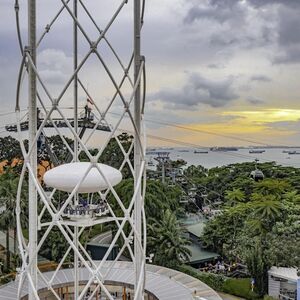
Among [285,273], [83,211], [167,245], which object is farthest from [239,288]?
[83,211]

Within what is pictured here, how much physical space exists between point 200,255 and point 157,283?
15297 mm

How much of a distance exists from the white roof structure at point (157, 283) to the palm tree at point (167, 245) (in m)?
8.23

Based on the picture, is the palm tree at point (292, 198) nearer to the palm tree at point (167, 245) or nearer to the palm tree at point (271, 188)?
the palm tree at point (271, 188)

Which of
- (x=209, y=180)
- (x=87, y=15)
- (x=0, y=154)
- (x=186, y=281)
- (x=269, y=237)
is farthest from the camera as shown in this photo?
(x=209, y=180)

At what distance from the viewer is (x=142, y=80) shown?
13.8 meters

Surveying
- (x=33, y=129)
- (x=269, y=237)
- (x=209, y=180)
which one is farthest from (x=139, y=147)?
(x=209, y=180)

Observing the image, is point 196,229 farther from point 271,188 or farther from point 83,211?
point 83,211

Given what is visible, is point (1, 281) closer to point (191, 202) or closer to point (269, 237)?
point (269, 237)

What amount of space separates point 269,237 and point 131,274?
41.0 ft

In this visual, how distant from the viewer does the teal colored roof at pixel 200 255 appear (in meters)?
33.7

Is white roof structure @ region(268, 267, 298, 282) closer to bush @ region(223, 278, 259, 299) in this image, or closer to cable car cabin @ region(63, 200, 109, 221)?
bush @ region(223, 278, 259, 299)

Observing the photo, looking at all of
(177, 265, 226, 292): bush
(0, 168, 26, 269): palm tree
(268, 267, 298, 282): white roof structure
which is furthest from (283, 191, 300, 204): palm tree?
(0, 168, 26, 269): palm tree

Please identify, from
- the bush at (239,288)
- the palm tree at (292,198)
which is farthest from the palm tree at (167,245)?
the palm tree at (292,198)

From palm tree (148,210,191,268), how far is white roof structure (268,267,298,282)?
19.7ft
